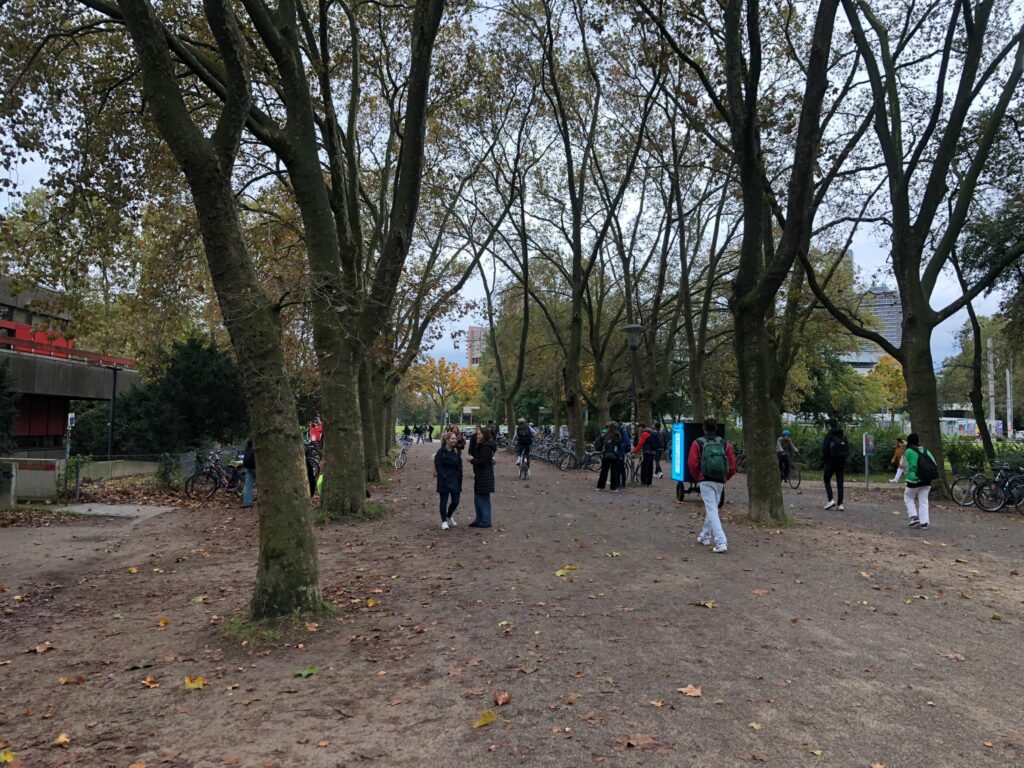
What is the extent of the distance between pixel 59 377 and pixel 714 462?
2618 cm

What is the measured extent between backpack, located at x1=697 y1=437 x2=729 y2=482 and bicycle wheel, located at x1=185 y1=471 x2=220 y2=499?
11690 mm

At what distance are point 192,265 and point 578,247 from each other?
14.7m

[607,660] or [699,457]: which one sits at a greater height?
[699,457]

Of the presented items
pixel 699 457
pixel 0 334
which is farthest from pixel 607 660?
pixel 0 334

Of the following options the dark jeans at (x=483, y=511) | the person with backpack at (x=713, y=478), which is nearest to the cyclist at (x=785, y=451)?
the person with backpack at (x=713, y=478)

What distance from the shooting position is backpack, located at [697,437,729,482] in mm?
9250

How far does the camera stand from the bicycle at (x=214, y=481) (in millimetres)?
15867

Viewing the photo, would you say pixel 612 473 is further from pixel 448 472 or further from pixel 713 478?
pixel 713 478

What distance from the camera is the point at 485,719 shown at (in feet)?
12.9

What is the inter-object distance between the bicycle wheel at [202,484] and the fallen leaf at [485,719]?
13654mm

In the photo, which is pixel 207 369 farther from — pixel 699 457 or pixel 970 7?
pixel 970 7

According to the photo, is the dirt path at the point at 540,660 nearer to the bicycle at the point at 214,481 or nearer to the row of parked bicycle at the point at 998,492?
the row of parked bicycle at the point at 998,492

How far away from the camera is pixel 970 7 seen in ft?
48.3

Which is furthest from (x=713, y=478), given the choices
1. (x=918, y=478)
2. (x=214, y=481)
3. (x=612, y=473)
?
(x=214, y=481)
